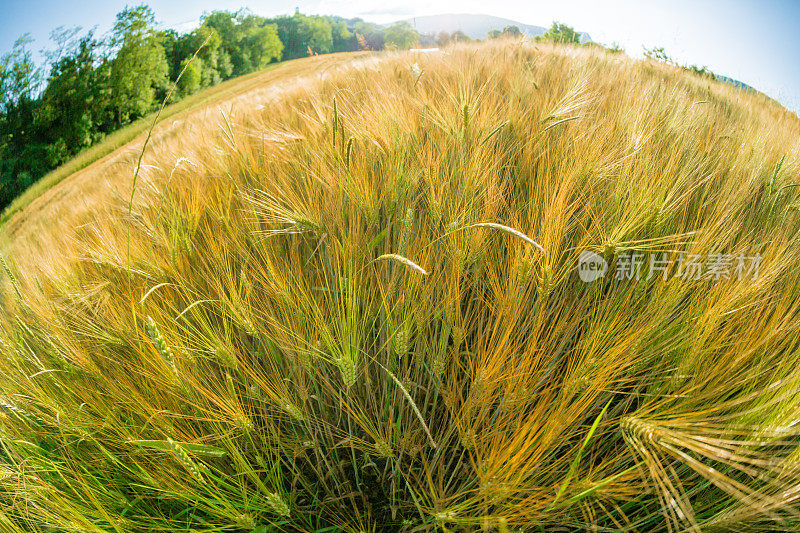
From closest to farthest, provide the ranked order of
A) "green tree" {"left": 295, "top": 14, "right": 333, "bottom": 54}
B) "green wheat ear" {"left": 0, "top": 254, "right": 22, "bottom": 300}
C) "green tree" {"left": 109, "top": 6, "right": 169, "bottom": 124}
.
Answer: "green wheat ear" {"left": 0, "top": 254, "right": 22, "bottom": 300} < "green tree" {"left": 109, "top": 6, "right": 169, "bottom": 124} < "green tree" {"left": 295, "top": 14, "right": 333, "bottom": 54}

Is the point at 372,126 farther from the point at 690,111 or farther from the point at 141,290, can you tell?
the point at 690,111

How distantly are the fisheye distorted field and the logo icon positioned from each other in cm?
3

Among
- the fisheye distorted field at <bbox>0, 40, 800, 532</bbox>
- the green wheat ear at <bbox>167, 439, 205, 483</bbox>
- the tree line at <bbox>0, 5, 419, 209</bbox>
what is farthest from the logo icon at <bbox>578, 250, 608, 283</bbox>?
→ the tree line at <bbox>0, 5, 419, 209</bbox>

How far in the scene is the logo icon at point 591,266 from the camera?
3.25 feet

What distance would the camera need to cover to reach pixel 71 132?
16.2 metres

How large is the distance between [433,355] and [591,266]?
0.50 m

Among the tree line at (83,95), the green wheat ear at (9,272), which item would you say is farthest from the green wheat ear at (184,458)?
the tree line at (83,95)

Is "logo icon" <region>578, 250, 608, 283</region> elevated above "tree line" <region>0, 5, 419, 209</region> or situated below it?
below

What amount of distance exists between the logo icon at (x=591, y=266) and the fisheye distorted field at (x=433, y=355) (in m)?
0.03

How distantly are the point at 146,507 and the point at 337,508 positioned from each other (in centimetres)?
50

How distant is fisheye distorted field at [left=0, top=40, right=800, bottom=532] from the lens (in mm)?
729

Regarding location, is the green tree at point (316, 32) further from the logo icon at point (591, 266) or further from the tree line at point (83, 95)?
the logo icon at point (591, 266)

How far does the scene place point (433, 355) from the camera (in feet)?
3.04

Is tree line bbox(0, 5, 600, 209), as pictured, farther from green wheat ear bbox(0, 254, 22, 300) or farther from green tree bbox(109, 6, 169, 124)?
green wheat ear bbox(0, 254, 22, 300)
